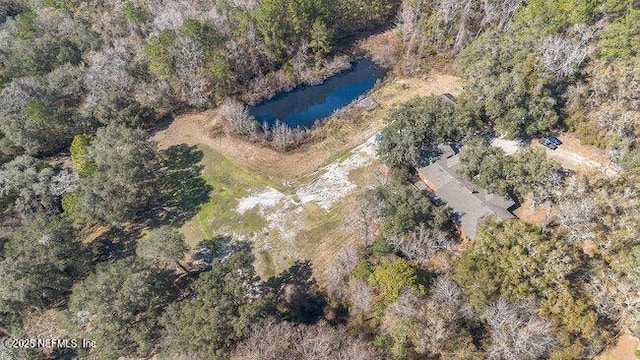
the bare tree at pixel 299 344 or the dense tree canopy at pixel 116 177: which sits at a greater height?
the dense tree canopy at pixel 116 177

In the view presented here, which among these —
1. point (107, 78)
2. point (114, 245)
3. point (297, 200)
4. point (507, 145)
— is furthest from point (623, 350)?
point (107, 78)

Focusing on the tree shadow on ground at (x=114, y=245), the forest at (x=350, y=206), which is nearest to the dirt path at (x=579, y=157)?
the forest at (x=350, y=206)

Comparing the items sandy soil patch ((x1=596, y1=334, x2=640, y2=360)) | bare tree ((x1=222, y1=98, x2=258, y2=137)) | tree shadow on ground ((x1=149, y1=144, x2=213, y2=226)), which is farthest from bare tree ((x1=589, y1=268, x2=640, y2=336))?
bare tree ((x1=222, y1=98, x2=258, y2=137))

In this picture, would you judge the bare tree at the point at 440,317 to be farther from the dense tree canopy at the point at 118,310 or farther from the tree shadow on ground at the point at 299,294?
the dense tree canopy at the point at 118,310

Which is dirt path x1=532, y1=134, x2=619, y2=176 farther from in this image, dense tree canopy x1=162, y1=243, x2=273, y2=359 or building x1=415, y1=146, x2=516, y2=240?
dense tree canopy x1=162, y1=243, x2=273, y2=359

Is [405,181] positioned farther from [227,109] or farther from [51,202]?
[51,202]

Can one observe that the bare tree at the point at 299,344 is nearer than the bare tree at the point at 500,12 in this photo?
Yes
